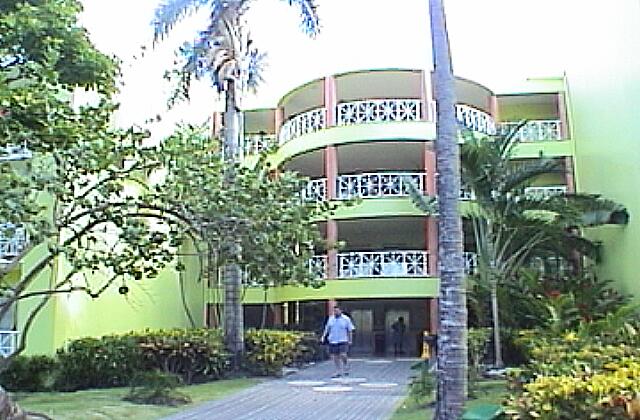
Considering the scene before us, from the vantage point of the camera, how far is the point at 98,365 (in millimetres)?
15656

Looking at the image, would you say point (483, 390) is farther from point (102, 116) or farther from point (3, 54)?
point (3, 54)

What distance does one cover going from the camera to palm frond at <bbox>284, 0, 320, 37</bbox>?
18.2 m

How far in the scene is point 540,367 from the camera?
304 inches

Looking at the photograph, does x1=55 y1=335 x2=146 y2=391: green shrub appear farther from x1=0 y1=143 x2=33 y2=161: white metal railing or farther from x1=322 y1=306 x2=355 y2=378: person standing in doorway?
x1=0 y1=143 x2=33 y2=161: white metal railing

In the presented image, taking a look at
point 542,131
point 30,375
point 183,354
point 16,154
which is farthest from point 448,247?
point 542,131

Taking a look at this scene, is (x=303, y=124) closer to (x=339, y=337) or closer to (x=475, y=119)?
(x=475, y=119)

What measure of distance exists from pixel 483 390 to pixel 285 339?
22.4ft

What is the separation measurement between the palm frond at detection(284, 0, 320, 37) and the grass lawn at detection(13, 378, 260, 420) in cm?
867

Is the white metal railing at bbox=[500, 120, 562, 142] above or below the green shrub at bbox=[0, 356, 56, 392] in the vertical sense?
above

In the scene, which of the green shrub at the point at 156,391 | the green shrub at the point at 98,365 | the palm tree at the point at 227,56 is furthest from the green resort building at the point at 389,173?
the green shrub at the point at 156,391

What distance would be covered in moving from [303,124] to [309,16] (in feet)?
24.4

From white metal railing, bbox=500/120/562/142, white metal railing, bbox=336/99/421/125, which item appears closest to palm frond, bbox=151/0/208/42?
white metal railing, bbox=336/99/421/125

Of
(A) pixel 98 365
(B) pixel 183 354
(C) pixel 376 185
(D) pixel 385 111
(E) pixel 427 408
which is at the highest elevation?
(D) pixel 385 111

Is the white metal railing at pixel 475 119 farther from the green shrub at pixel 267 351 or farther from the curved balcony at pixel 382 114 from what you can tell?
the green shrub at pixel 267 351
